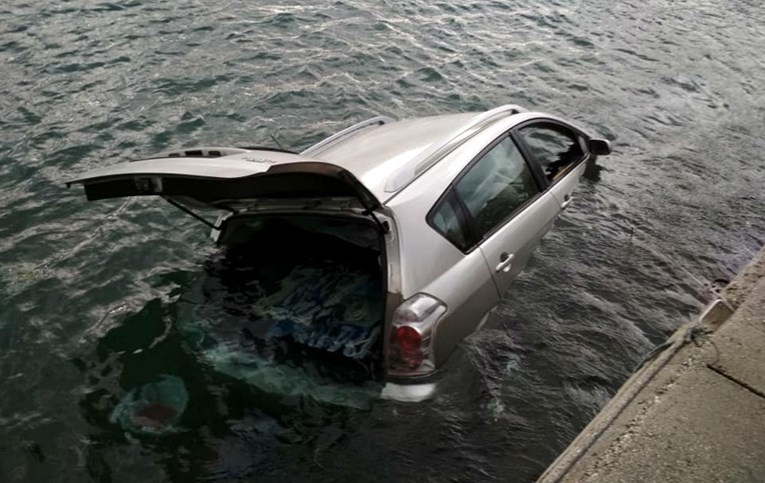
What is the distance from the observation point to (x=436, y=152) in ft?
17.3

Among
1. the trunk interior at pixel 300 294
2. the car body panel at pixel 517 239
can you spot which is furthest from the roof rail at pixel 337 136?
the car body panel at pixel 517 239

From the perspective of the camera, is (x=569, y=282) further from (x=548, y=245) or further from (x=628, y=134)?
(x=628, y=134)

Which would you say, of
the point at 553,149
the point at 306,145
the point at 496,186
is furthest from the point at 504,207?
the point at 306,145

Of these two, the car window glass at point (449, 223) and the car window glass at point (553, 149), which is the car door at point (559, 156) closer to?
the car window glass at point (553, 149)

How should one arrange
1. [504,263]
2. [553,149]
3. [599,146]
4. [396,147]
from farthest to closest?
[553,149] < [599,146] < [396,147] < [504,263]

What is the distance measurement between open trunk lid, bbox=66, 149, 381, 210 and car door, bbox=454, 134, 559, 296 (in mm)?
→ 1091

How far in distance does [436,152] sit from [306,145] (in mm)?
3621

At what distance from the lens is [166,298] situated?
5797mm

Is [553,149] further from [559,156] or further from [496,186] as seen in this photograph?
[496,186]

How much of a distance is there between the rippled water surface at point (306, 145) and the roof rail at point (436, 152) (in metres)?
1.28

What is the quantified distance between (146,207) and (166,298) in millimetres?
1668

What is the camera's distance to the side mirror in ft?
23.7

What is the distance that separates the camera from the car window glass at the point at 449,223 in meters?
4.86

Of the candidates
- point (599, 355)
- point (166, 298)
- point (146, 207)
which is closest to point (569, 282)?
point (599, 355)
